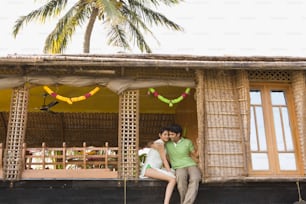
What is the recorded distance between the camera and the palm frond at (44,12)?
1061cm

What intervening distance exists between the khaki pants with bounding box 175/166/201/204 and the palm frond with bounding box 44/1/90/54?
7.05 m

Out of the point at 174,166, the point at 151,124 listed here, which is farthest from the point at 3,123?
the point at 174,166

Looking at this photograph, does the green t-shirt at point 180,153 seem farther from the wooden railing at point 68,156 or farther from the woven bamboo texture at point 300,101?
the woven bamboo texture at point 300,101

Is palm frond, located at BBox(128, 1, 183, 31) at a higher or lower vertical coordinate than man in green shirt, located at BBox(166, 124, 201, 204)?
higher

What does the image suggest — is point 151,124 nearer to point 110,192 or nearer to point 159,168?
point 159,168

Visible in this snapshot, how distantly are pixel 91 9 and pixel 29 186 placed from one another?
7260mm

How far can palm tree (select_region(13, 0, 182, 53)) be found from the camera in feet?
35.0

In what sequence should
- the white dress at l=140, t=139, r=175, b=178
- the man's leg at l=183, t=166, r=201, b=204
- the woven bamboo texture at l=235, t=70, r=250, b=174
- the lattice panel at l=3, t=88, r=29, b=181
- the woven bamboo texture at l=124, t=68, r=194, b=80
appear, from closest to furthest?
the man's leg at l=183, t=166, r=201, b=204 → the lattice panel at l=3, t=88, r=29, b=181 → the white dress at l=140, t=139, r=175, b=178 → the woven bamboo texture at l=235, t=70, r=250, b=174 → the woven bamboo texture at l=124, t=68, r=194, b=80

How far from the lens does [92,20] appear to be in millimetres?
11047

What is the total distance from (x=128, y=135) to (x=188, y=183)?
114 cm

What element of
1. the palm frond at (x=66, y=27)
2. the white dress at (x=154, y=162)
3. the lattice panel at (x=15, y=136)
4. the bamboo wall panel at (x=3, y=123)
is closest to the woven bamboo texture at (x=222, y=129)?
the white dress at (x=154, y=162)

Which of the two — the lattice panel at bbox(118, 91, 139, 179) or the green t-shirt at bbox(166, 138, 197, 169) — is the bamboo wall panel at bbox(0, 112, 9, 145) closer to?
the lattice panel at bbox(118, 91, 139, 179)

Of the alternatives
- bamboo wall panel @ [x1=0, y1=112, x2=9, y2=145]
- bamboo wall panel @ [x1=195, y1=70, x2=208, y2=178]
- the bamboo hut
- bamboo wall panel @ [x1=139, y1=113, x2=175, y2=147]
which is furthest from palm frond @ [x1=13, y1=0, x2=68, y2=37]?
bamboo wall panel @ [x1=195, y1=70, x2=208, y2=178]

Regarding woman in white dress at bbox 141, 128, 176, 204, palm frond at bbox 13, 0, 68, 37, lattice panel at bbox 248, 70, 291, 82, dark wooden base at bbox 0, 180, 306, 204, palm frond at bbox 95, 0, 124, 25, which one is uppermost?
palm frond at bbox 13, 0, 68, 37
